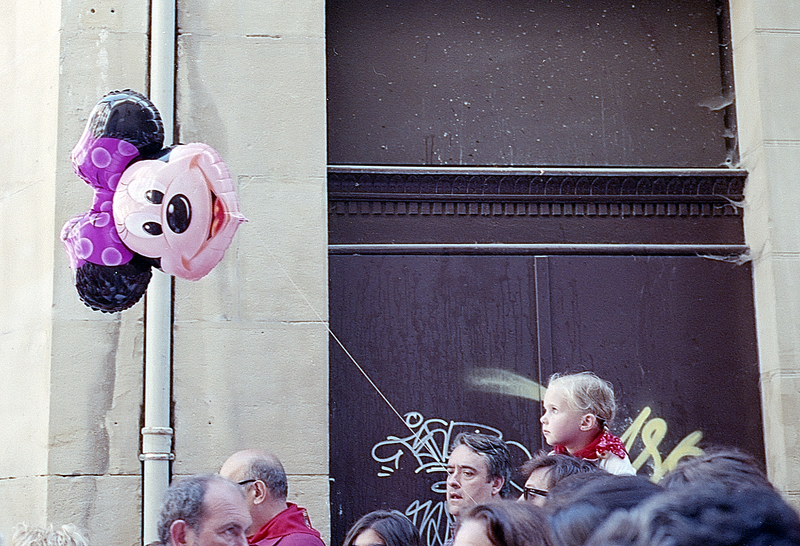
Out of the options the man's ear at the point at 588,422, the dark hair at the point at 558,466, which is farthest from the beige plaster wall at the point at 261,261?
the dark hair at the point at 558,466

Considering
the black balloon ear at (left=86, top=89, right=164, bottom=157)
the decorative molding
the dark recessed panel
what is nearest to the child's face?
the black balloon ear at (left=86, top=89, right=164, bottom=157)

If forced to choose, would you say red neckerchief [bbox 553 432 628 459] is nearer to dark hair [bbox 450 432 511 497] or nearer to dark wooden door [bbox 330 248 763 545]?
dark hair [bbox 450 432 511 497]

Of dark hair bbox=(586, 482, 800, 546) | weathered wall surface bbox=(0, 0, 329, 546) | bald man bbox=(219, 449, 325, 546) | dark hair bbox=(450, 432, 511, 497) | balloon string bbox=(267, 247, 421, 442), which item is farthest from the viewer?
balloon string bbox=(267, 247, 421, 442)

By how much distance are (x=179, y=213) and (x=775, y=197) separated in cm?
403

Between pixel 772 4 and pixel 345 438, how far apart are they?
156 inches

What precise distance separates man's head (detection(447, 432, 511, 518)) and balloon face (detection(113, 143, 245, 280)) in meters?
1.41

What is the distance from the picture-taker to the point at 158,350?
601cm

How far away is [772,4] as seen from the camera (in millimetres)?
7062

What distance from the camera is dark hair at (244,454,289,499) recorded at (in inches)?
188

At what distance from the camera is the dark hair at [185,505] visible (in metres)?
3.86

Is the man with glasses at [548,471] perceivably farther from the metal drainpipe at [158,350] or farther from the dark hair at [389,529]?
the metal drainpipe at [158,350]

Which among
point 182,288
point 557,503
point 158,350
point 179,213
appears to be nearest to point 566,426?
point 179,213

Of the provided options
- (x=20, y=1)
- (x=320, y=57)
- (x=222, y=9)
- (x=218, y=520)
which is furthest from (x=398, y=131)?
(x=218, y=520)

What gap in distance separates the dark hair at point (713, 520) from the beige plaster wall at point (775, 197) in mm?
5495
